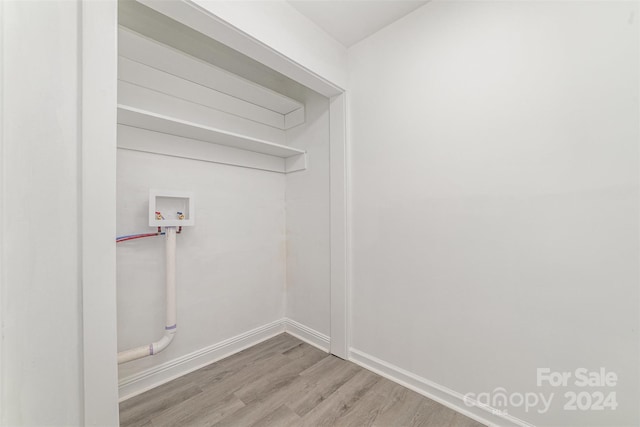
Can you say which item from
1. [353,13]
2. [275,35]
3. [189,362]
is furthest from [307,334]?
[353,13]

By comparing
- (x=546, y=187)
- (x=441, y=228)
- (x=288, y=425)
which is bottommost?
(x=288, y=425)

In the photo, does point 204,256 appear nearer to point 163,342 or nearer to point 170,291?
point 170,291

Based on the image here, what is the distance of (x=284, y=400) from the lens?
146cm

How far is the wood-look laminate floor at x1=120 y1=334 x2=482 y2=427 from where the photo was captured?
1.31 metres

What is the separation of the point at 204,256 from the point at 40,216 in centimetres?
108

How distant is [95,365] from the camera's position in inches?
35.9

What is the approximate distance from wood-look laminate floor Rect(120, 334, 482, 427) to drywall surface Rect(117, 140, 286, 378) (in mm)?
246

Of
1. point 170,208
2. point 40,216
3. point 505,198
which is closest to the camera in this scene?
point 40,216

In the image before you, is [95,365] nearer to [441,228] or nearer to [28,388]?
[28,388]

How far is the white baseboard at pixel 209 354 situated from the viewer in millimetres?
1509

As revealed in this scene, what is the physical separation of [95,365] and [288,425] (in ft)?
3.07

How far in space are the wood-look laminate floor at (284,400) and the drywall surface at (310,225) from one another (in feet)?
1.49

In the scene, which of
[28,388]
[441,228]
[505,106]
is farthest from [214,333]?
[505,106]

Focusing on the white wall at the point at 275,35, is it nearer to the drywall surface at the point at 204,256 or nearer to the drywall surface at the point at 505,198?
the drywall surface at the point at 505,198
